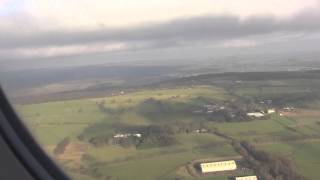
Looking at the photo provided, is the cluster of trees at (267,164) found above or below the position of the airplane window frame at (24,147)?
below

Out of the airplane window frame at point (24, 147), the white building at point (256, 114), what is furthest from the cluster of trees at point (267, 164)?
the airplane window frame at point (24, 147)

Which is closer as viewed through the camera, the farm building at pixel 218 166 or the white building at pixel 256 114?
the farm building at pixel 218 166

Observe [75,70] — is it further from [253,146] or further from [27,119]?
[253,146]

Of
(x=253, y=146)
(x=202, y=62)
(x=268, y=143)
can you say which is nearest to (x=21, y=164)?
(x=253, y=146)

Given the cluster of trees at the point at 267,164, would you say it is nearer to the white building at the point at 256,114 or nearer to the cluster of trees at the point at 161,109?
the white building at the point at 256,114

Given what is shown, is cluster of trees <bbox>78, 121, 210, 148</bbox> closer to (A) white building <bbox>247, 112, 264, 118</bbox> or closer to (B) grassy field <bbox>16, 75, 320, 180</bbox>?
(B) grassy field <bbox>16, 75, 320, 180</bbox>

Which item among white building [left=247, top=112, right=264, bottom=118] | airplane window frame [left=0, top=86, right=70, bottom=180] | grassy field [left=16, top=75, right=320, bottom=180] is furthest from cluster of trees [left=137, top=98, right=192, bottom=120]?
airplane window frame [left=0, top=86, right=70, bottom=180]

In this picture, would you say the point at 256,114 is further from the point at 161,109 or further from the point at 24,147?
the point at 24,147
